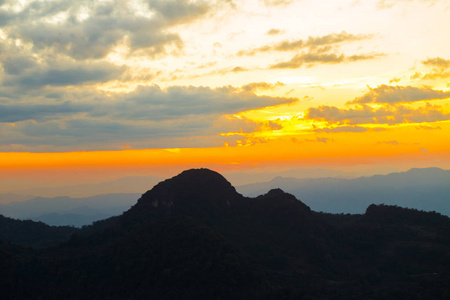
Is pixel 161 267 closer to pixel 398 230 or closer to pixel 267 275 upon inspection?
pixel 267 275

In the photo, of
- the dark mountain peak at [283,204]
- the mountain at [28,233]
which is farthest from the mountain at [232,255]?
the mountain at [28,233]

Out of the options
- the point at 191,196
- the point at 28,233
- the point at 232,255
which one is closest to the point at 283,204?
the point at 191,196

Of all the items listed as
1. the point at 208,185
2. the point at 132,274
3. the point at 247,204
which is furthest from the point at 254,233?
the point at 132,274

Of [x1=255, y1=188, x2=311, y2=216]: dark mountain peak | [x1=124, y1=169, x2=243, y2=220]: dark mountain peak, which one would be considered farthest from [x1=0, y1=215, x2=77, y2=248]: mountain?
[x1=255, y1=188, x2=311, y2=216]: dark mountain peak

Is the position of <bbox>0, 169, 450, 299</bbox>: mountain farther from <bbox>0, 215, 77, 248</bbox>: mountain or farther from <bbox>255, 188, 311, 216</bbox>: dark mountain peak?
<bbox>0, 215, 77, 248</bbox>: mountain

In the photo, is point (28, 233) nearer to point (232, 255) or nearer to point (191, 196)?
point (191, 196)
